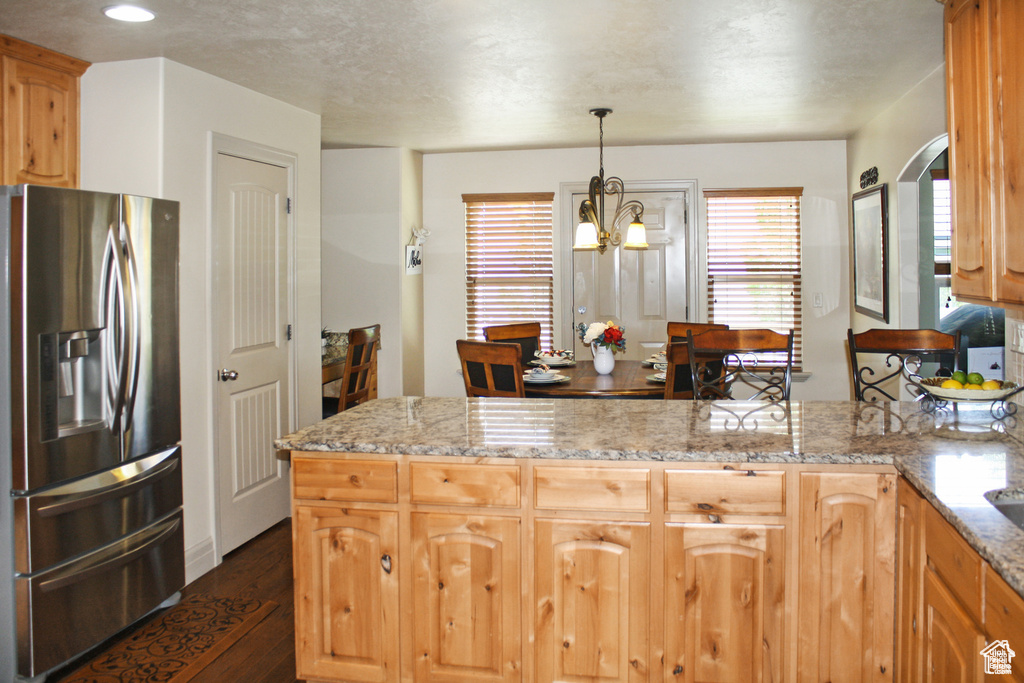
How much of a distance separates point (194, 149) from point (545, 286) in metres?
3.31

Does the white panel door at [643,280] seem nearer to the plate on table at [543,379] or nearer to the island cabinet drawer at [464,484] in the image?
the plate on table at [543,379]

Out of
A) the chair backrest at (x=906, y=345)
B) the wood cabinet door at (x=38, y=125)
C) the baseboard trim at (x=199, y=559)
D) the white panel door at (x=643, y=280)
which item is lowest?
the baseboard trim at (x=199, y=559)

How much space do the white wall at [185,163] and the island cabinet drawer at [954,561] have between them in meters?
3.12

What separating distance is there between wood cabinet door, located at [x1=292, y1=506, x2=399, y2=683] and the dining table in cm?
190

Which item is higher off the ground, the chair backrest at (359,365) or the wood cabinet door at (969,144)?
the wood cabinet door at (969,144)

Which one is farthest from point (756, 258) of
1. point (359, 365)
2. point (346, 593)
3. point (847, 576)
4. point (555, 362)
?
point (346, 593)

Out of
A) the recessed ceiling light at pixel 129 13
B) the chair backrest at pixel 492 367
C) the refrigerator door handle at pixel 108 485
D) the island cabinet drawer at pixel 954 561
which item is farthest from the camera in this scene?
the chair backrest at pixel 492 367

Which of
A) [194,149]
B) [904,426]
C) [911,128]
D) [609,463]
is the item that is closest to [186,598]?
[194,149]

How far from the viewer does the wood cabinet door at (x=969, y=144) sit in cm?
227

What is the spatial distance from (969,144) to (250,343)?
3.35 m

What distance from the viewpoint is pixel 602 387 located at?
4129 mm

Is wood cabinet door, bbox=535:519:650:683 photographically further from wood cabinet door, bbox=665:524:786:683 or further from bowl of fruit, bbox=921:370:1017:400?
bowl of fruit, bbox=921:370:1017:400

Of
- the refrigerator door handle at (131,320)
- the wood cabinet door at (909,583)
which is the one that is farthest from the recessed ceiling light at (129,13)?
the wood cabinet door at (909,583)

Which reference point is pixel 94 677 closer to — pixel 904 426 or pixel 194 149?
pixel 194 149
